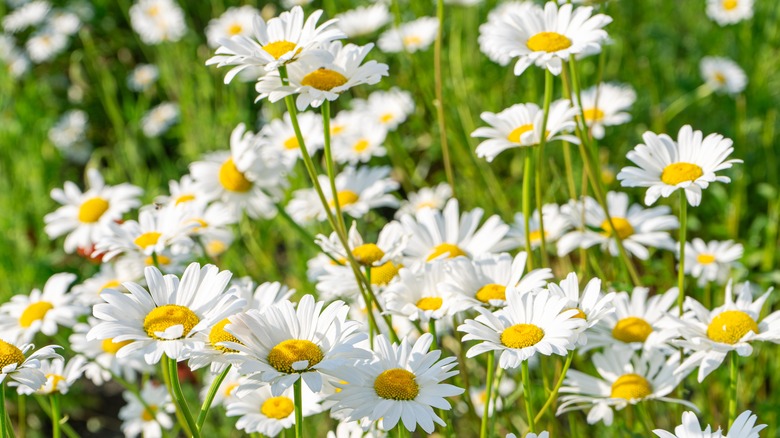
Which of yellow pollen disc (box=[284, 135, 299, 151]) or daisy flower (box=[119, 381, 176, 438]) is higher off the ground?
yellow pollen disc (box=[284, 135, 299, 151])

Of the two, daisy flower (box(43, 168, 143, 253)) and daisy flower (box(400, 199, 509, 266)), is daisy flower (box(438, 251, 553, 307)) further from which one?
daisy flower (box(43, 168, 143, 253))

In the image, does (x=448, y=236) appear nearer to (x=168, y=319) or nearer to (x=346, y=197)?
(x=346, y=197)

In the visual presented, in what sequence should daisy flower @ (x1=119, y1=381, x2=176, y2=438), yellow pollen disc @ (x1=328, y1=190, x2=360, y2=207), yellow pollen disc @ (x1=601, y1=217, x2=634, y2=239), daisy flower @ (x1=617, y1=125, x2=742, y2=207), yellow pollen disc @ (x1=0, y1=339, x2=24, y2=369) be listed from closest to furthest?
yellow pollen disc @ (x1=0, y1=339, x2=24, y2=369) → daisy flower @ (x1=617, y1=125, x2=742, y2=207) → yellow pollen disc @ (x1=601, y1=217, x2=634, y2=239) → daisy flower @ (x1=119, y1=381, x2=176, y2=438) → yellow pollen disc @ (x1=328, y1=190, x2=360, y2=207)

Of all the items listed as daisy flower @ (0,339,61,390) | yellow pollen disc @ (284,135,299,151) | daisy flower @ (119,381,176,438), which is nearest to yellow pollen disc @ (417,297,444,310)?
daisy flower @ (0,339,61,390)

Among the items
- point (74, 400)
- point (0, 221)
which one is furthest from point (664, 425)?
point (0, 221)

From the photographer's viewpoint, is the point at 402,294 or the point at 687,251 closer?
the point at 402,294

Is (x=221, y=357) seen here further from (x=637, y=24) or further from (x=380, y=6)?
(x=637, y=24)

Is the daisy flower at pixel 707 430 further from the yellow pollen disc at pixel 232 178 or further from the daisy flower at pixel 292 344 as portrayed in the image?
the yellow pollen disc at pixel 232 178
